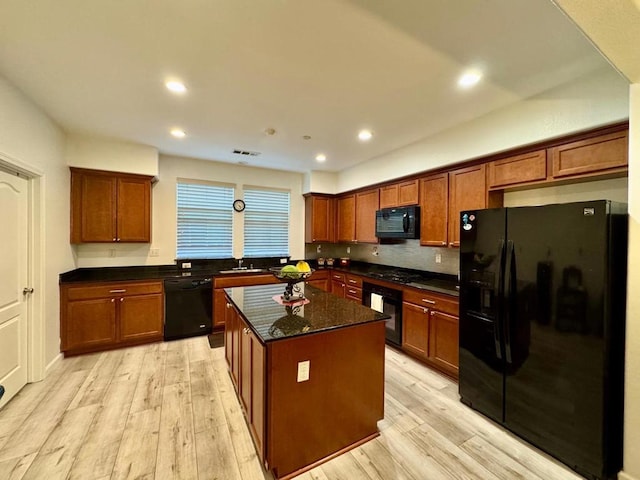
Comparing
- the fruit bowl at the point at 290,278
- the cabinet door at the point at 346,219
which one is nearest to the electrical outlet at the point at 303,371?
the fruit bowl at the point at 290,278

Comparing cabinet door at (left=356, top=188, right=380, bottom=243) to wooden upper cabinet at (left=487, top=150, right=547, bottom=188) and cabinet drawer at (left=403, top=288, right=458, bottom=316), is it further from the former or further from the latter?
wooden upper cabinet at (left=487, top=150, right=547, bottom=188)

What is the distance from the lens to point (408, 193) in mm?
3854

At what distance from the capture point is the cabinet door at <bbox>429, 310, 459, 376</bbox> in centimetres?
282

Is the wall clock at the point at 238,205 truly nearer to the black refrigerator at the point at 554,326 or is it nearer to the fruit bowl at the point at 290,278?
the fruit bowl at the point at 290,278

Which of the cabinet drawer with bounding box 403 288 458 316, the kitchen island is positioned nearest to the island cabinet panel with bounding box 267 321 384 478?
the kitchen island

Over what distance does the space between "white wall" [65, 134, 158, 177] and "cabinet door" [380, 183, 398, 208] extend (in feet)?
11.1

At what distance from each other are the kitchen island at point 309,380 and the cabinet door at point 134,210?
2.69 metres

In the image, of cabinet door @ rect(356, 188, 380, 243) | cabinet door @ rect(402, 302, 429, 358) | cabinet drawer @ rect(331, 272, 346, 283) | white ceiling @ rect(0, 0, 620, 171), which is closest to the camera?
white ceiling @ rect(0, 0, 620, 171)

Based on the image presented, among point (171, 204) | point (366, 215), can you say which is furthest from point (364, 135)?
point (171, 204)

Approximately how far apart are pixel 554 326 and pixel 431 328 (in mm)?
1300

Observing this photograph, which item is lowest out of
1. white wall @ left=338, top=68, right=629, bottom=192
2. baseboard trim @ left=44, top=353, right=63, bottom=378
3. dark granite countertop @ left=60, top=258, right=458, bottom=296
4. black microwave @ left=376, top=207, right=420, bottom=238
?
baseboard trim @ left=44, top=353, right=63, bottom=378

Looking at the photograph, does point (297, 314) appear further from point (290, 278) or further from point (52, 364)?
point (52, 364)

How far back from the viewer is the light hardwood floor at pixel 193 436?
5.75 feet

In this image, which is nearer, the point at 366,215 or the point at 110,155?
the point at 110,155
